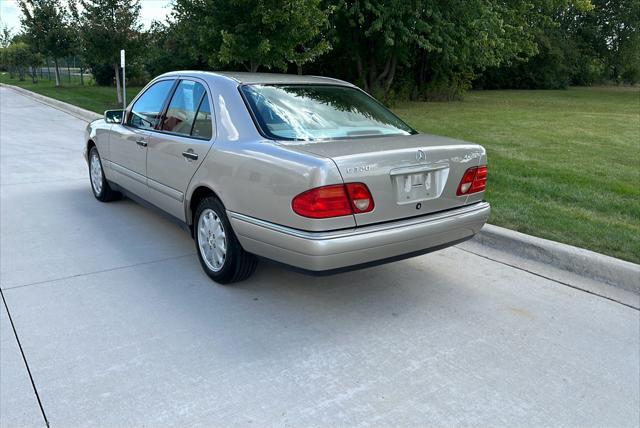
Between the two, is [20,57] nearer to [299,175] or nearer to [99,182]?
[99,182]

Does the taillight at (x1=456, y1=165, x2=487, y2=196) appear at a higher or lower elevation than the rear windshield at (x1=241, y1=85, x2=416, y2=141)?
lower

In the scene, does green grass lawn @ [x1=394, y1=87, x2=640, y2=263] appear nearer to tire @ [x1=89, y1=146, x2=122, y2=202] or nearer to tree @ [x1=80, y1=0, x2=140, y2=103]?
tire @ [x1=89, y1=146, x2=122, y2=202]

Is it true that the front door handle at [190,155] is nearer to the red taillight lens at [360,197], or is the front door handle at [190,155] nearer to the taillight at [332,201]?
the taillight at [332,201]

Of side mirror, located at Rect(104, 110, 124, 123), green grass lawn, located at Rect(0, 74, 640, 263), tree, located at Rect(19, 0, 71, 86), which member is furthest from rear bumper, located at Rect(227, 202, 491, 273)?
tree, located at Rect(19, 0, 71, 86)

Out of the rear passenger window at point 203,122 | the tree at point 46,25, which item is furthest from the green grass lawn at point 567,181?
the tree at point 46,25

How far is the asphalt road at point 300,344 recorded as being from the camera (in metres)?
2.69

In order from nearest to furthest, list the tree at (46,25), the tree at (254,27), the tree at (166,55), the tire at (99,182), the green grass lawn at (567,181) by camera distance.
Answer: the green grass lawn at (567,181) → the tire at (99,182) → the tree at (254,27) → the tree at (166,55) → the tree at (46,25)

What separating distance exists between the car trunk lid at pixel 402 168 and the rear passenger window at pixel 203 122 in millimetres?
848

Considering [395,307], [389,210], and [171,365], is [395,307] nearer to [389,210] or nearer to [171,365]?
[389,210]

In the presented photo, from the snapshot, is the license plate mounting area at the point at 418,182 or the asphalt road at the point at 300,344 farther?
the license plate mounting area at the point at 418,182

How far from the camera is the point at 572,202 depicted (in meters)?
6.16

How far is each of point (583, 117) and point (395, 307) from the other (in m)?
15.1

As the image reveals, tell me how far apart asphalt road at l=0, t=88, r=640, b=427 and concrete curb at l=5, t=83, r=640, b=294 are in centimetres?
32

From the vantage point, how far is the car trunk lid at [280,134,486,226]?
11.1ft
